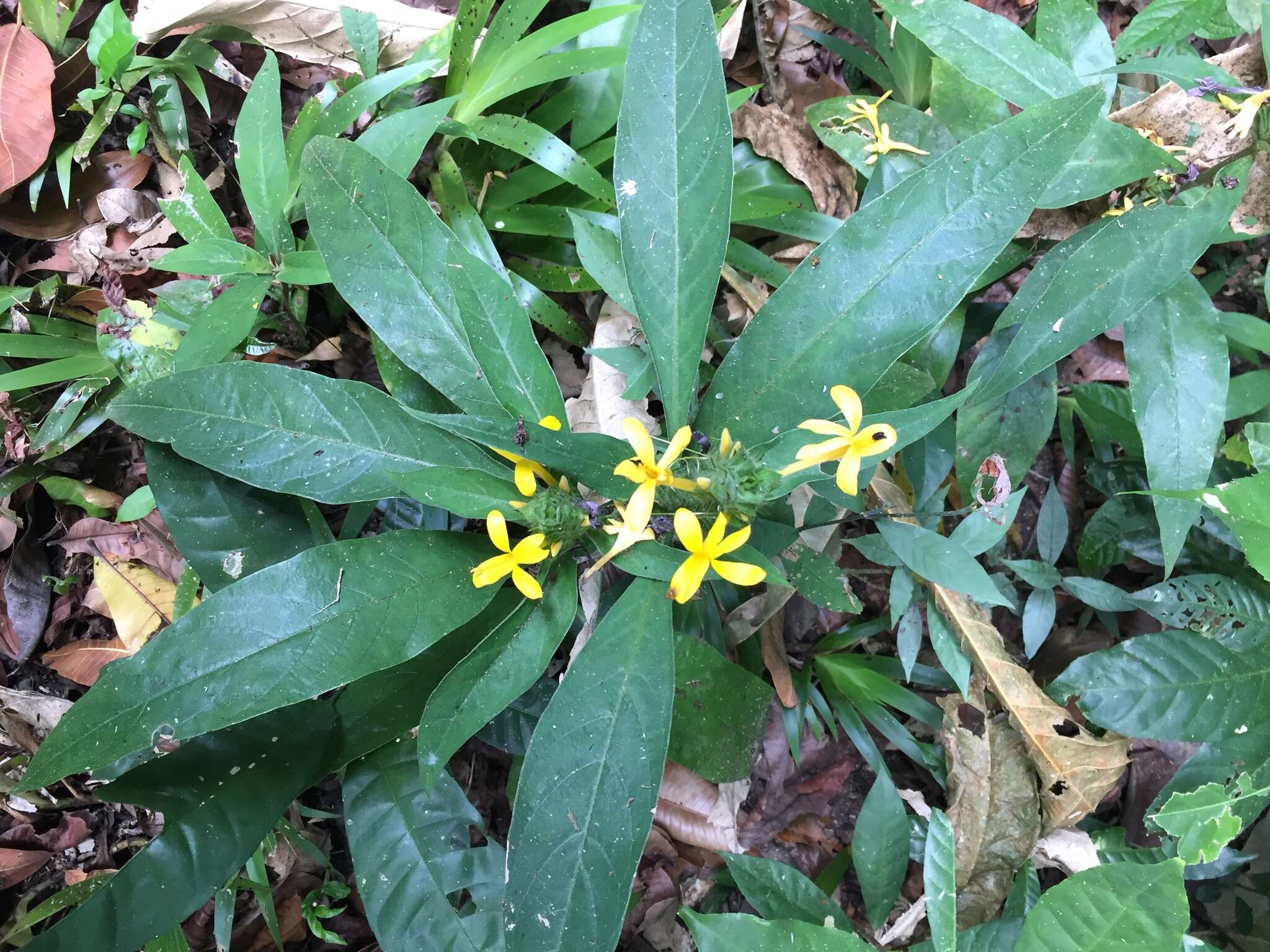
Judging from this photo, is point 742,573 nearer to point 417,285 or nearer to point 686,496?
point 686,496

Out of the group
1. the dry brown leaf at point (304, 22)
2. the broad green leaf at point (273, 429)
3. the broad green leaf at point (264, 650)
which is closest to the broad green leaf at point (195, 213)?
the dry brown leaf at point (304, 22)

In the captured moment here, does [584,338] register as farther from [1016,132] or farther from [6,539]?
[6,539]

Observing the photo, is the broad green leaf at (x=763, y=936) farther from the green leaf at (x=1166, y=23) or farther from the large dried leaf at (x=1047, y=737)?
the green leaf at (x=1166, y=23)

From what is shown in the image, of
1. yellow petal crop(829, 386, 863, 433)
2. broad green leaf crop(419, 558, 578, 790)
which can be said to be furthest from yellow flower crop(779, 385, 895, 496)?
broad green leaf crop(419, 558, 578, 790)

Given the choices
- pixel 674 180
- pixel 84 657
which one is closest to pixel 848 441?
pixel 674 180

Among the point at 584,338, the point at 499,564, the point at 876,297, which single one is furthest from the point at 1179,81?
the point at 499,564
